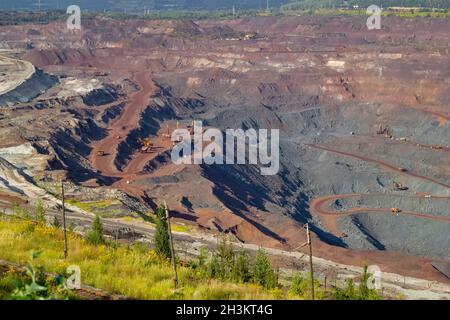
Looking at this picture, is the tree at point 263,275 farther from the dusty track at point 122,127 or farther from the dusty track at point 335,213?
the dusty track at point 122,127

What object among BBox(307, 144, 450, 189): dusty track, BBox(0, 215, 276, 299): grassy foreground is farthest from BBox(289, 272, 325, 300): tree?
BBox(307, 144, 450, 189): dusty track

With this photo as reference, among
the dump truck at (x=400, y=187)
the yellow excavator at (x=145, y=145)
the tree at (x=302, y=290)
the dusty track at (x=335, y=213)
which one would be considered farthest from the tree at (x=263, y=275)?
the yellow excavator at (x=145, y=145)

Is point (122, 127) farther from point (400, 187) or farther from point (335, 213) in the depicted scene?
point (400, 187)

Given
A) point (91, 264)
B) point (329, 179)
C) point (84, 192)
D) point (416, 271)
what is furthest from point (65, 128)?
point (91, 264)

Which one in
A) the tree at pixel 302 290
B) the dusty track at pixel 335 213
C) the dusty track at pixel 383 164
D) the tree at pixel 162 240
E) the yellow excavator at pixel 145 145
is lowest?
the dusty track at pixel 335 213

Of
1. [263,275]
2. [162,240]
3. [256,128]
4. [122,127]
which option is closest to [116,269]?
[263,275]

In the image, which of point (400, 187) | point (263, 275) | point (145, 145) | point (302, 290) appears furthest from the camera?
point (145, 145)
